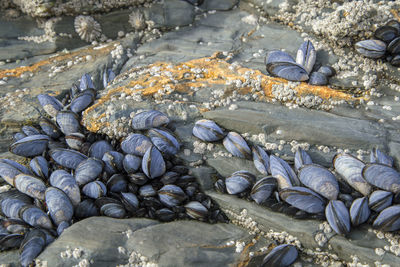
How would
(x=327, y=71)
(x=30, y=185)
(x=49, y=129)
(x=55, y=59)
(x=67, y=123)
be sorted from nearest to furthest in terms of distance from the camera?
1. (x=30, y=185)
2. (x=67, y=123)
3. (x=49, y=129)
4. (x=327, y=71)
5. (x=55, y=59)

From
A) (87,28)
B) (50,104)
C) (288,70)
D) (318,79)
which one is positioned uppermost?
(87,28)

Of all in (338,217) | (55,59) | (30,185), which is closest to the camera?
(338,217)

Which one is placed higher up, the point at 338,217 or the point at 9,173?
the point at 9,173

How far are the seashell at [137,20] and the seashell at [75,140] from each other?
93.0 inches

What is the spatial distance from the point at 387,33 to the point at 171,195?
3.51 m

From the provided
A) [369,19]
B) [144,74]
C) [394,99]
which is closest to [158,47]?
[144,74]

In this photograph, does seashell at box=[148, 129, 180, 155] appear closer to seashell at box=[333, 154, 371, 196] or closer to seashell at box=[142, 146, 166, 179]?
seashell at box=[142, 146, 166, 179]

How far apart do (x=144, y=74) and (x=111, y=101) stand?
2.29ft

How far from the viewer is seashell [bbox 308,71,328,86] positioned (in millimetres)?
→ 4219

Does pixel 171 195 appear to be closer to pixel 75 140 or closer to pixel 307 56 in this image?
pixel 75 140

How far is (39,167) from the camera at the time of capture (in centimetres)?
366

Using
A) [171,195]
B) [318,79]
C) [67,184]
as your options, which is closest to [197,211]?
[171,195]

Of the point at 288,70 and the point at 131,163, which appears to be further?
the point at 288,70

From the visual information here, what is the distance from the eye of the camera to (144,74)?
4.60 m
